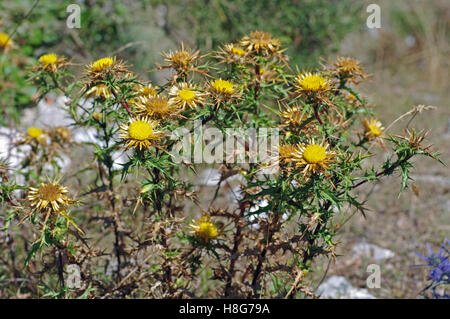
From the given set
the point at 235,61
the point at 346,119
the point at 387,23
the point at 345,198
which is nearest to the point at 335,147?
the point at 345,198

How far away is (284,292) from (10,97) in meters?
3.39

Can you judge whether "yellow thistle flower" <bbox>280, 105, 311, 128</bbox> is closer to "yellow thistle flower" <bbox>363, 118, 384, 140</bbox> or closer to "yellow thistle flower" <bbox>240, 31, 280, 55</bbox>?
"yellow thistle flower" <bbox>240, 31, 280, 55</bbox>

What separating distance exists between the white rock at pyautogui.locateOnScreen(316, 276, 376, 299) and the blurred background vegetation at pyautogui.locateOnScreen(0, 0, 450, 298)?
3.0 inches

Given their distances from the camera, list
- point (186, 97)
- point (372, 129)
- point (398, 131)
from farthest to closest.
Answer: point (398, 131) < point (372, 129) < point (186, 97)

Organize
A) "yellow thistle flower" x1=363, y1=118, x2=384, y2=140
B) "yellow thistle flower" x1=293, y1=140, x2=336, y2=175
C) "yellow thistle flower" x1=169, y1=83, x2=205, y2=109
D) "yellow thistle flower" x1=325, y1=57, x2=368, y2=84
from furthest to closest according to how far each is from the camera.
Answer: "yellow thistle flower" x1=363, y1=118, x2=384, y2=140 → "yellow thistle flower" x1=325, y1=57, x2=368, y2=84 → "yellow thistle flower" x1=169, y1=83, x2=205, y2=109 → "yellow thistle flower" x1=293, y1=140, x2=336, y2=175

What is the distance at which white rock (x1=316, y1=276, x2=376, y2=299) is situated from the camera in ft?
8.50

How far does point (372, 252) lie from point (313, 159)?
1.90 meters

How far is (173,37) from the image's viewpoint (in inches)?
195

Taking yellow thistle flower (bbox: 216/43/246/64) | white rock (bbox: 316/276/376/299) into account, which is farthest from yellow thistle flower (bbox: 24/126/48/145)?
white rock (bbox: 316/276/376/299)

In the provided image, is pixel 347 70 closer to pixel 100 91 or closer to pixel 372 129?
pixel 372 129

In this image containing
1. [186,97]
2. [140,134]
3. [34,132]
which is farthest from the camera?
[34,132]

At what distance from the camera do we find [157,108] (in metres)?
1.52

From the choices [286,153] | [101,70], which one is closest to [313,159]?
[286,153]
